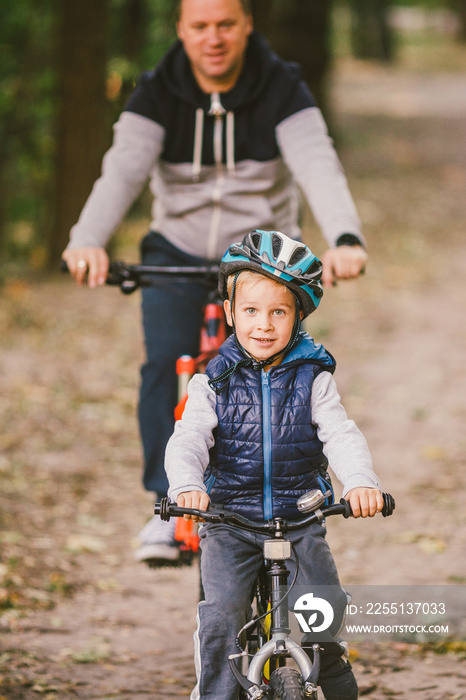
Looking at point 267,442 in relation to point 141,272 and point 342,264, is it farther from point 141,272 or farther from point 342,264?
point 141,272

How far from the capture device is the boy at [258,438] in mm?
2859

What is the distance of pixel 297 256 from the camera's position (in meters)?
2.95

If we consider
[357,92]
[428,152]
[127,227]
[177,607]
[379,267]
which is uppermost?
[357,92]

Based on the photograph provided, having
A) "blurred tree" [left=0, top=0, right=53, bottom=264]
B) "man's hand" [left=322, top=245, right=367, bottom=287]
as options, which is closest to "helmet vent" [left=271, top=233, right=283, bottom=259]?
"man's hand" [left=322, top=245, right=367, bottom=287]

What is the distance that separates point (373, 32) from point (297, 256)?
34.4 m

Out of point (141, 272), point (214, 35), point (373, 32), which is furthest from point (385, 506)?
point (373, 32)

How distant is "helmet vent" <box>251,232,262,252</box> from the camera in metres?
2.96

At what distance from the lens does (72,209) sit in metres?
11.8

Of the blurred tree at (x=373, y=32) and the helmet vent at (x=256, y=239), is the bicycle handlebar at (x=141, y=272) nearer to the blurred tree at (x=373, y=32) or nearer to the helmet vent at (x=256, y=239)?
the helmet vent at (x=256, y=239)

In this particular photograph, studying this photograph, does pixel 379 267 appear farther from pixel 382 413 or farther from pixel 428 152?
pixel 428 152

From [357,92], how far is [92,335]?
21127 millimetres

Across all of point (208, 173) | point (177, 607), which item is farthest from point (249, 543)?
point (177, 607)

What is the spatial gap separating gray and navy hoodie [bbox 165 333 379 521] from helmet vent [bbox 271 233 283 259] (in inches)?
11.5

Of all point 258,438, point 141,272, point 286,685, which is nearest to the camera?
point 286,685
